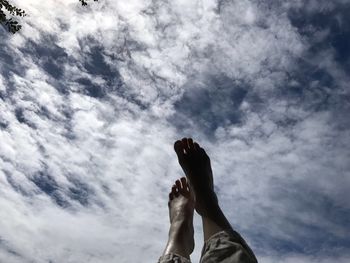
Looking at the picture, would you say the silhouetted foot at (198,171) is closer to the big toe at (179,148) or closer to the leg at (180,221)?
the big toe at (179,148)

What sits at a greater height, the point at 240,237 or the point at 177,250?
the point at 177,250

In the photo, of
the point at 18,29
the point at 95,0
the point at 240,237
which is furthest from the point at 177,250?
the point at 95,0

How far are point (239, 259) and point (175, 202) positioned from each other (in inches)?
114

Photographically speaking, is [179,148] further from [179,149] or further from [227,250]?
[227,250]

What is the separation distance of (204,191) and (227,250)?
3.83ft

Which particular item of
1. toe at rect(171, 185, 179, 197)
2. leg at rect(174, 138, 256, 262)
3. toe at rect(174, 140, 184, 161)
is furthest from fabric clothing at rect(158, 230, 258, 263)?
toe at rect(171, 185, 179, 197)

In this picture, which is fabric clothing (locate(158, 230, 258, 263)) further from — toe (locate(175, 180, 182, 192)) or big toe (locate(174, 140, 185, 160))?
toe (locate(175, 180, 182, 192))

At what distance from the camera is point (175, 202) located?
15.7 feet

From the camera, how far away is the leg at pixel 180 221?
3.15 meters

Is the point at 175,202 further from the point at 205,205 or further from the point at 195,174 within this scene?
the point at 205,205

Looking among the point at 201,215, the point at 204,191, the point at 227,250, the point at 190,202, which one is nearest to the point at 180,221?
the point at 190,202

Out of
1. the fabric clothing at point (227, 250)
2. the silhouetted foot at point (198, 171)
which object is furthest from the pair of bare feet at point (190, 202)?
the fabric clothing at point (227, 250)

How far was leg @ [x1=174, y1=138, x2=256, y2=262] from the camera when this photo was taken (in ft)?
7.44

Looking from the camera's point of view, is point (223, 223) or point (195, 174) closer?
point (223, 223)
